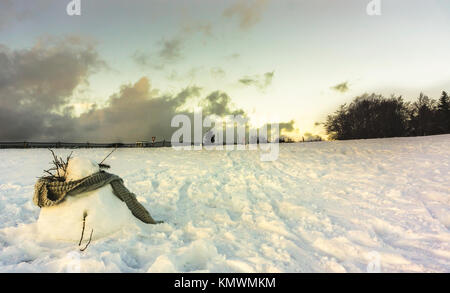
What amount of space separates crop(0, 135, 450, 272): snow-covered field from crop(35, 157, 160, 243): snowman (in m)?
0.12

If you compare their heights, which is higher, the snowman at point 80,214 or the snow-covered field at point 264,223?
the snowman at point 80,214

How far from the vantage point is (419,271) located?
115 inches

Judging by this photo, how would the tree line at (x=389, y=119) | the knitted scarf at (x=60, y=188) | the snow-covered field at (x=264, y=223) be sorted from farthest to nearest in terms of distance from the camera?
the tree line at (x=389, y=119) → the knitted scarf at (x=60, y=188) → the snow-covered field at (x=264, y=223)

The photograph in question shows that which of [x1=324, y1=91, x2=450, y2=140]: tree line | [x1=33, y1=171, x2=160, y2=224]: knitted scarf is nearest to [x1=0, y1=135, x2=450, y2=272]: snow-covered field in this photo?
[x1=33, y1=171, x2=160, y2=224]: knitted scarf

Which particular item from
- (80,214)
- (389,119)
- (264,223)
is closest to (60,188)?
(80,214)

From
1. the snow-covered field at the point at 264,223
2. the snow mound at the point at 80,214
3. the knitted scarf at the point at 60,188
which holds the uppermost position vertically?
the knitted scarf at the point at 60,188

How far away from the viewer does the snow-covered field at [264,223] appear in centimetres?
304

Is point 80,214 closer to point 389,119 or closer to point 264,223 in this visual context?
point 264,223

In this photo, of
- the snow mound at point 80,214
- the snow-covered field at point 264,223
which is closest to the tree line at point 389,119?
the snow-covered field at point 264,223

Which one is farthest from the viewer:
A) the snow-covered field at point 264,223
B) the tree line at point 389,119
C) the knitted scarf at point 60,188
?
the tree line at point 389,119

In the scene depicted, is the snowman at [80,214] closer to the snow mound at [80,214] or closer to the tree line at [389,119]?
the snow mound at [80,214]

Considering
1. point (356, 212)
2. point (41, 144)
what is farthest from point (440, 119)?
point (41, 144)

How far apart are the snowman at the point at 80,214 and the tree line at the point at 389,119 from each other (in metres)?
31.0

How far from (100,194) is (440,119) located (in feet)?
122
